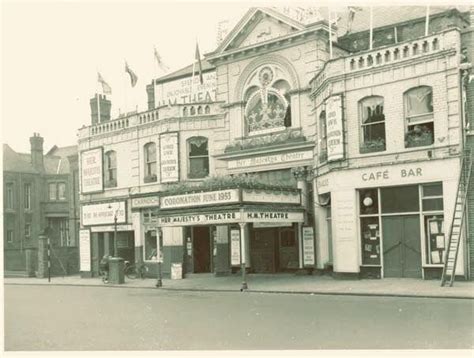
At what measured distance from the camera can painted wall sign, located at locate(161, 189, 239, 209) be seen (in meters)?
21.2

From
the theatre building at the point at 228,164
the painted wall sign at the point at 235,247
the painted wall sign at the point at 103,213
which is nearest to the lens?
the theatre building at the point at 228,164

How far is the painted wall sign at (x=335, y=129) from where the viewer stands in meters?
21.7

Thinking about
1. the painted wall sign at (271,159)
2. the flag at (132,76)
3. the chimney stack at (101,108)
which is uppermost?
the flag at (132,76)

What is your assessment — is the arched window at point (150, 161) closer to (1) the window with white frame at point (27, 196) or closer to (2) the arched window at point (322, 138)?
(2) the arched window at point (322, 138)

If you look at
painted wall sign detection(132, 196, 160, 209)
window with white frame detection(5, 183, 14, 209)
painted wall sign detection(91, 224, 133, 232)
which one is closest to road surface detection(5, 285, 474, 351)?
painted wall sign detection(132, 196, 160, 209)

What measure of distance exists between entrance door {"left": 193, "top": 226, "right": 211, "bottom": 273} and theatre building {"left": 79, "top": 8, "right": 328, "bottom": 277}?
0.04m

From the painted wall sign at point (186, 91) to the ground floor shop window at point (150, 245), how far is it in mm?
6205

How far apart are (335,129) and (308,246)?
16.4 feet

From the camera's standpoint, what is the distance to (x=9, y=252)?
39.0m

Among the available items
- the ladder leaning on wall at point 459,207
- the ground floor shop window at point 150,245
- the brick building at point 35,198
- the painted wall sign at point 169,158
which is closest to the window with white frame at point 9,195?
the brick building at point 35,198

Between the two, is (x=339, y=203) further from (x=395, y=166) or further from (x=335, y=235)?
(x=395, y=166)

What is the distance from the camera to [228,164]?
27000 millimetres

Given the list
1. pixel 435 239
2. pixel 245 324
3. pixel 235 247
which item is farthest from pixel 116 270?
pixel 245 324

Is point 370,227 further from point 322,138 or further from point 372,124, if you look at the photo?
point 322,138
